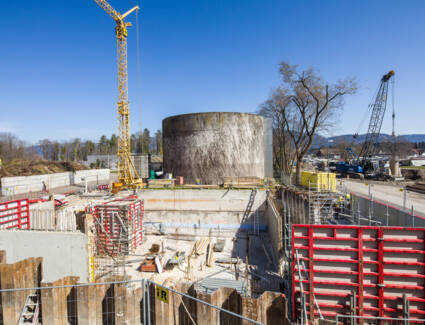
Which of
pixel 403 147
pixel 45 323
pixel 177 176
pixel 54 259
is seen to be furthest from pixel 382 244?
pixel 403 147

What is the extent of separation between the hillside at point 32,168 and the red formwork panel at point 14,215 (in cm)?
3099

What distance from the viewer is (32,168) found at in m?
41.4

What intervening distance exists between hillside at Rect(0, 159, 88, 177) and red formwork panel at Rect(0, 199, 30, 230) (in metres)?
31.0

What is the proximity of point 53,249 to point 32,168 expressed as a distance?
133 ft

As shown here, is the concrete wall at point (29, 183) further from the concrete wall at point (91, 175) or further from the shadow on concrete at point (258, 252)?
the shadow on concrete at point (258, 252)

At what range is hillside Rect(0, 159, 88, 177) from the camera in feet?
124

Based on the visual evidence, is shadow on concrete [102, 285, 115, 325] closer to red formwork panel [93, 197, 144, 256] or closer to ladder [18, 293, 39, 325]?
ladder [18, 293, 39, 325]

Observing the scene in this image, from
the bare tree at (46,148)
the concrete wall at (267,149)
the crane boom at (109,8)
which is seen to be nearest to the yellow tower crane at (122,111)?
the crane boom at (109,8)

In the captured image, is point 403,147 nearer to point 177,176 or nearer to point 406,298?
point 177,176

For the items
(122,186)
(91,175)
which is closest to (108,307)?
(122,186)

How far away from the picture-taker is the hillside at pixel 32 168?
37.7 metres

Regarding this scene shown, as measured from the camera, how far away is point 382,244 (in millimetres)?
6902

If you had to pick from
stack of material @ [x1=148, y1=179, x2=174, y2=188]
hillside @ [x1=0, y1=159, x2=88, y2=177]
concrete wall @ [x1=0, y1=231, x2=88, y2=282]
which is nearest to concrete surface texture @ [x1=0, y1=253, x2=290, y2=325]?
concrete wall @ [x1=0, y1=231, x2=88, y2=282]

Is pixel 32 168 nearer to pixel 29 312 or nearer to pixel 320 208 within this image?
pixel 29 312
